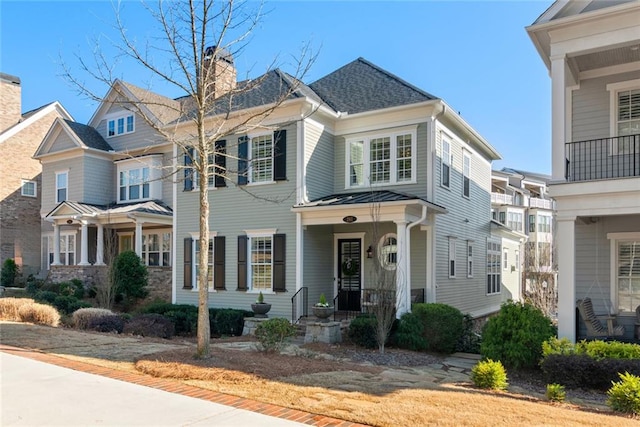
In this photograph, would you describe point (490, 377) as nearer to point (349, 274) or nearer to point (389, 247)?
point (389, 247)

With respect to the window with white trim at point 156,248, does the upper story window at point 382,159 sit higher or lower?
higher

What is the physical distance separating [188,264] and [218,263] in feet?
4.75

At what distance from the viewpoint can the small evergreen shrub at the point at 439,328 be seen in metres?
12.9

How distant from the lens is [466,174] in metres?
18.2

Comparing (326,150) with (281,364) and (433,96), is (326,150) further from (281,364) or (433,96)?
(281,364)

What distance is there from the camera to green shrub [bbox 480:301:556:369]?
32.2ft

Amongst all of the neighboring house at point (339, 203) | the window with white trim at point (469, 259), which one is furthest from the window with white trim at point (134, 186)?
the window with white trim at point (469, 259)

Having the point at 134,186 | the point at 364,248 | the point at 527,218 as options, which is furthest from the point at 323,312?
the point at 527,218

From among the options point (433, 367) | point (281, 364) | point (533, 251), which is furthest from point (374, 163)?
point (533, 251)

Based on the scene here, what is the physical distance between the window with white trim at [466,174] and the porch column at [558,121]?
738 cm

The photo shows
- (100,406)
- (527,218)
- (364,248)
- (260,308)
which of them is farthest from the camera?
(527,218)

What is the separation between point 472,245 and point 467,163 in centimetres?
308

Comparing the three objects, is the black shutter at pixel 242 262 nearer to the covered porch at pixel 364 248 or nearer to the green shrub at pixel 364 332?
the covered porch at pixel 364 248

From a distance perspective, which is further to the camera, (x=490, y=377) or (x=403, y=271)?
(x=403, y=271)
